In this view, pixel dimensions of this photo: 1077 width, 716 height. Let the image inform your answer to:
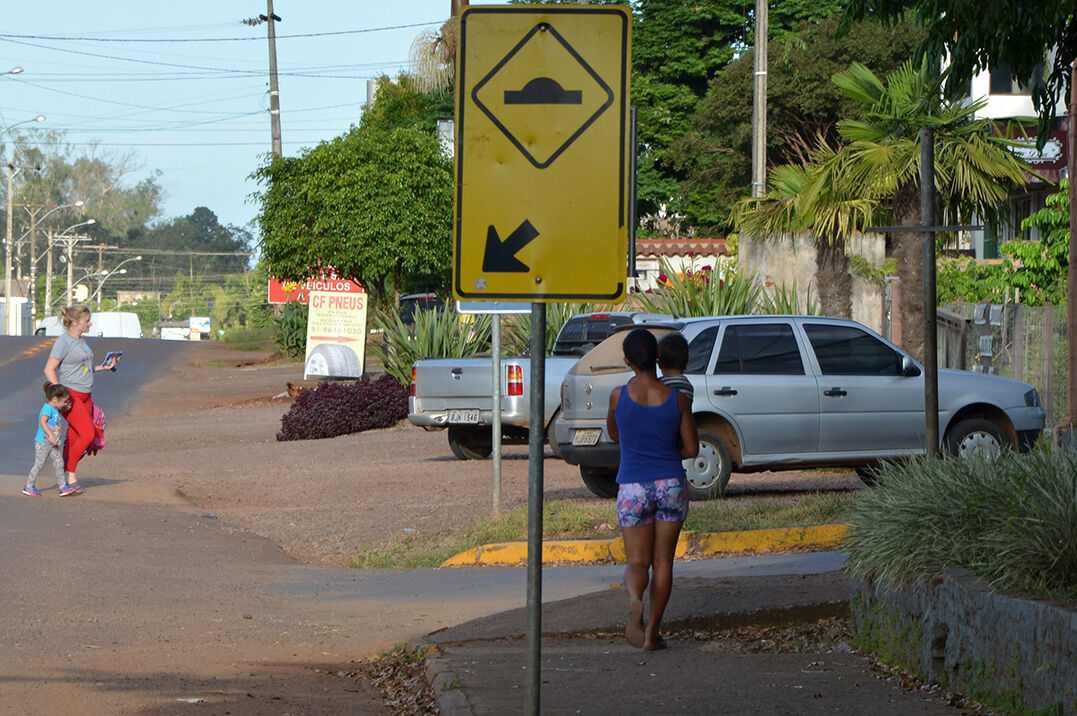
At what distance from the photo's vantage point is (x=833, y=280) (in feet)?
70.4

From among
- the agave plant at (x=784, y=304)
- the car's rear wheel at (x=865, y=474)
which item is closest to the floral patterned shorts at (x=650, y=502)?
the car's rear wheel at (x=865, y=474)

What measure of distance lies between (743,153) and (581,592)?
3659cm

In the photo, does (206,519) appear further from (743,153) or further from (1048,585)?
(743,153)

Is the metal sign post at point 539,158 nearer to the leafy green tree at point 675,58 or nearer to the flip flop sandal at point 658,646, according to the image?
the flip flop sandal at point 658,646

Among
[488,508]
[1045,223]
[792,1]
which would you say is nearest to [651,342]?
[488,508]

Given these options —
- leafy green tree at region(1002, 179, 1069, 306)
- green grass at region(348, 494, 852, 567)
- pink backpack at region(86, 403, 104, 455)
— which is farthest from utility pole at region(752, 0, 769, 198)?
pink backpack at region(86, 403, 104, 455)

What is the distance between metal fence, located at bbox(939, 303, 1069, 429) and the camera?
1576cm

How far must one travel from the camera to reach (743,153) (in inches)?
1758

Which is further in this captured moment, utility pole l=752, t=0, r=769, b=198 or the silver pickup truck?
utility pole l=752, t=0, r=769, b=198

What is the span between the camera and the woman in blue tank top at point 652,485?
732 cm

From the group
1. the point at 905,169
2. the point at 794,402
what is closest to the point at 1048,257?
the point at 905,169

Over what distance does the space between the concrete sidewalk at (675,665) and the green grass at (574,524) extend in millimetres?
2576

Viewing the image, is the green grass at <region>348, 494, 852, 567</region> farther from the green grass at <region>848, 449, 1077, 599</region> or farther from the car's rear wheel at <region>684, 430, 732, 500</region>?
the green grass at <region>848, 449, 1077, 599</region>

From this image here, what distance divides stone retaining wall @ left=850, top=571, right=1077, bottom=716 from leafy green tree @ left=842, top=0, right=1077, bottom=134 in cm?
267
